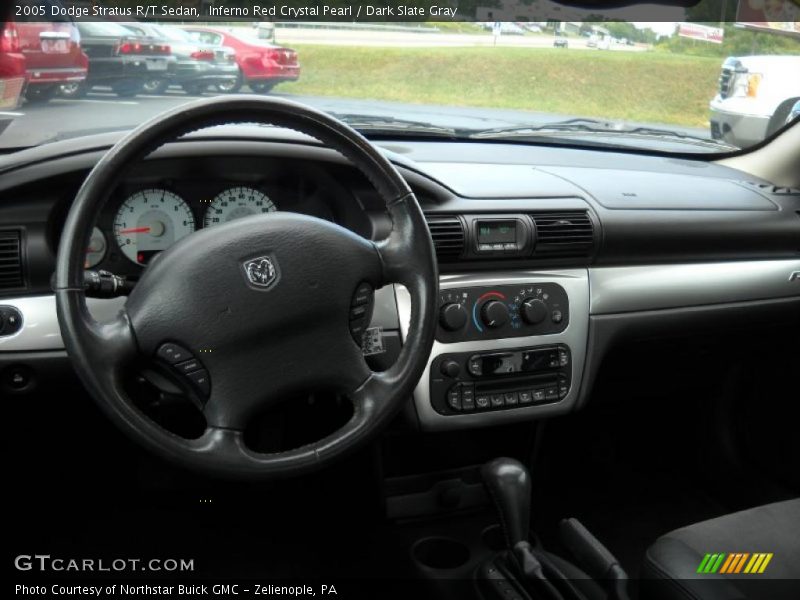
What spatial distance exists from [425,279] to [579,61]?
4.30 ft

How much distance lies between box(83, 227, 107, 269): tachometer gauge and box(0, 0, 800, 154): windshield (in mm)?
282

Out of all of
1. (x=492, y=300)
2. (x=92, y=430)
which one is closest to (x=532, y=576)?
(x=492, y=300)

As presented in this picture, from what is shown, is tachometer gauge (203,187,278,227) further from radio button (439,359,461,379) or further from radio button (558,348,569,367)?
radio button (558,348,569,367)

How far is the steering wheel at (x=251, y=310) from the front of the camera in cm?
150

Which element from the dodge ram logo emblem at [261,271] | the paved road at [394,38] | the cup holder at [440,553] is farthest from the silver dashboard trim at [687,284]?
the dodge ram logo emblem at [261,271]

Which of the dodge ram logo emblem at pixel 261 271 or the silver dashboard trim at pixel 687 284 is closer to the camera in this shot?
the dodge ram logo emblem at pixel 261 271

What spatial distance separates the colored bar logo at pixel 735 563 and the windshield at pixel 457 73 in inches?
49.1

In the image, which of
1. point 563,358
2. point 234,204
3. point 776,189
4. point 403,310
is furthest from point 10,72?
point 776,189

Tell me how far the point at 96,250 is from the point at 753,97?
2321mm

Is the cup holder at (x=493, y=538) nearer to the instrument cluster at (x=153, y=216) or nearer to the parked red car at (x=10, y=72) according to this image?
the instrument cluster at (x=153, y=216)

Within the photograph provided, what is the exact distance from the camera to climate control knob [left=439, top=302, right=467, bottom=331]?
2.28 meters

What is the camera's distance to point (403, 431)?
2.52 m

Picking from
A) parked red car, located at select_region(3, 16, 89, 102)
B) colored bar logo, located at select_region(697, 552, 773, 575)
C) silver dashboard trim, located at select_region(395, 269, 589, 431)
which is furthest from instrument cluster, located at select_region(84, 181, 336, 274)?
colored bar logo, located at select_region(697, 552, 773, 575)

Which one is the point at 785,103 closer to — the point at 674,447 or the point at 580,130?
the point at 580,130
